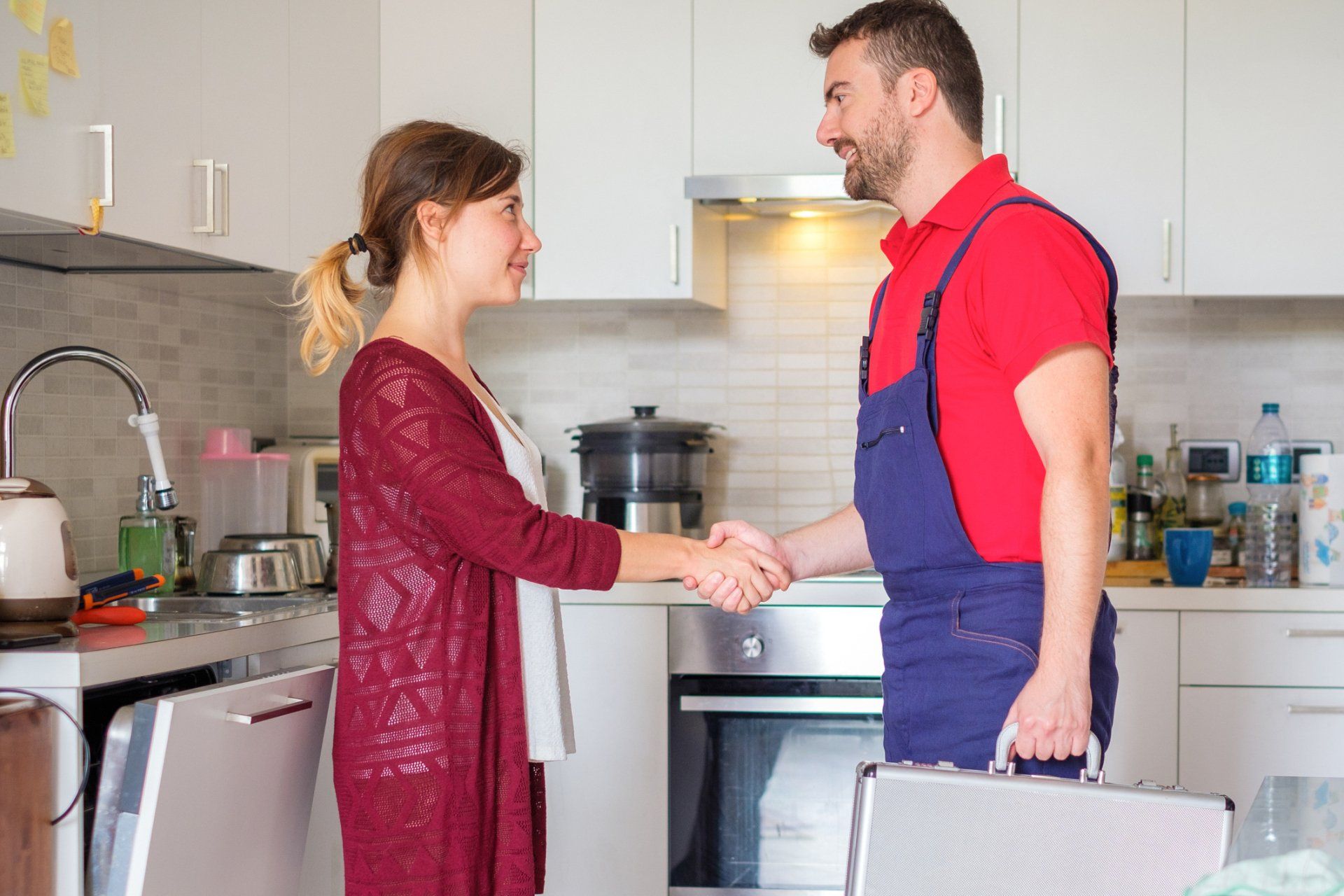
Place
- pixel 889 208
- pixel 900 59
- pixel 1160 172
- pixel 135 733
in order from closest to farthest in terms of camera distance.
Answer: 1. pixel 135 733
2. pixel 900 59
3. pixel 1160 172
4. pixel 889 208

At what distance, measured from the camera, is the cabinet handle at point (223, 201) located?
7.30ft

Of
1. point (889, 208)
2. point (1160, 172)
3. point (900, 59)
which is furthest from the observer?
point (889, 208)

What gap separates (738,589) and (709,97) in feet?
4.71

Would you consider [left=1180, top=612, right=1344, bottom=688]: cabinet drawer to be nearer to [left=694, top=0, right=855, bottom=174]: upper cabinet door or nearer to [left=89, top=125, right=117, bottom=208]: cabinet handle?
[left=694, top=0, right=855, bottom=174]: upper cabinet door

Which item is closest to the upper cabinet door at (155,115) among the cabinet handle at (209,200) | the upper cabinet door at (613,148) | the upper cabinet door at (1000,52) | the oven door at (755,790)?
the cabinet handle at (209,200)

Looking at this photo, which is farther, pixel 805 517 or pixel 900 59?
pixel 805 517

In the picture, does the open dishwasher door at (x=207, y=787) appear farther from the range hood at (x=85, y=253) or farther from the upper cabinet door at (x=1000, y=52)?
the upper cabinet door at (x=1000, y=52)

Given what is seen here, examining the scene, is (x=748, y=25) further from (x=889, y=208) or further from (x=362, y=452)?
(x=362, y=452)

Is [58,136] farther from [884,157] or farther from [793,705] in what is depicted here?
[793,705]

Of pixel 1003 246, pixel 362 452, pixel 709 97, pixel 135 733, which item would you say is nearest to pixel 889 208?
pixel 709 97

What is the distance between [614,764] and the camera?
2.70 m

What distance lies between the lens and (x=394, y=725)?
1.44m

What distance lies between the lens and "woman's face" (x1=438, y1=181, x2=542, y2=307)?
62.7 inches

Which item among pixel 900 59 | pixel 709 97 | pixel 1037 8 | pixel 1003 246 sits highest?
pixel 1037 8
